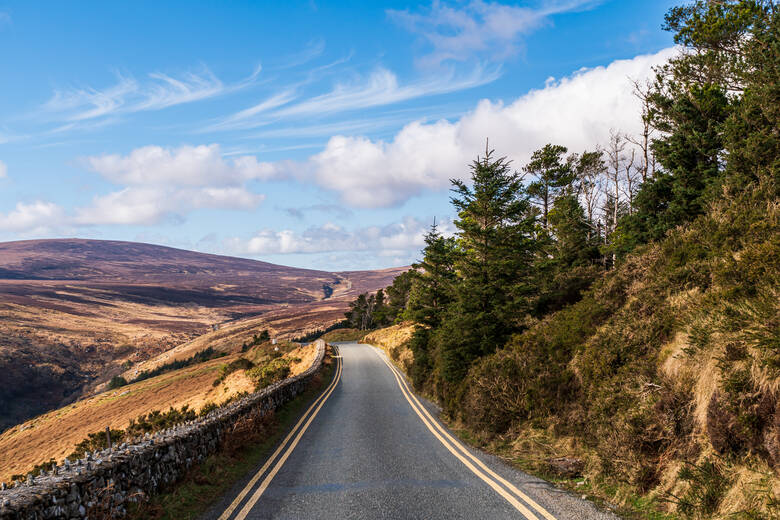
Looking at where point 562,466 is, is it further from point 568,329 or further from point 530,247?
point 530,247

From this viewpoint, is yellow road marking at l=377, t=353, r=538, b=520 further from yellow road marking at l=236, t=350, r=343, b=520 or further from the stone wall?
the stone wall

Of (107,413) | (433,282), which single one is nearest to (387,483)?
(433,282)

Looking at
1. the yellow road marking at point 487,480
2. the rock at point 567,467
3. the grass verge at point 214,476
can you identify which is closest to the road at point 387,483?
the yellow road marking at point 487,480

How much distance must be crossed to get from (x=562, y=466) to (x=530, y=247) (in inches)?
555

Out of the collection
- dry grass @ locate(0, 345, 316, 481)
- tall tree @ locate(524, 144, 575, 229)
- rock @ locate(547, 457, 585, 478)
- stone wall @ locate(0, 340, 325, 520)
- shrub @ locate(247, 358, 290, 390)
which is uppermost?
tall tree @ locate(524, 144, 575, 229)

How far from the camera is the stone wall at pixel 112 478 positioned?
14.1ft

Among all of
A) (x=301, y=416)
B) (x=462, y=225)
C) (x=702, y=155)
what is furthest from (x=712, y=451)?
(x=702, y=155)

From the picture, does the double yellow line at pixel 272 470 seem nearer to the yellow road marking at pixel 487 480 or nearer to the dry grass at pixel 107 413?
the yellow road marking at pixel 487 480

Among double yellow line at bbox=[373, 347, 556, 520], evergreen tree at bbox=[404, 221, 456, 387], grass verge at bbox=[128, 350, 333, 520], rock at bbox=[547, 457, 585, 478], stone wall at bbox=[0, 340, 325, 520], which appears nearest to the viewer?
stone wall at bbox=[0, 340, 325, 520]

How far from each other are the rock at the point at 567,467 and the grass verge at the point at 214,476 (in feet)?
18.9

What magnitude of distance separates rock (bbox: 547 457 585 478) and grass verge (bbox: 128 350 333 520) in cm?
577

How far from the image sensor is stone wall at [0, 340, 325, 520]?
430 cm

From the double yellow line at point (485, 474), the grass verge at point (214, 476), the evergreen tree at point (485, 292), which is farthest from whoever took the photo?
the evergreen tree at point (485, 292)

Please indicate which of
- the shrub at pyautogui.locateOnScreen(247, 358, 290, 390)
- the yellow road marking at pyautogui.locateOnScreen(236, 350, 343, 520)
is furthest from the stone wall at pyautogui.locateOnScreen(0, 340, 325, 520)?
the shrub at pyautogui.locateOnScreen(247, 358, 290, 390)
